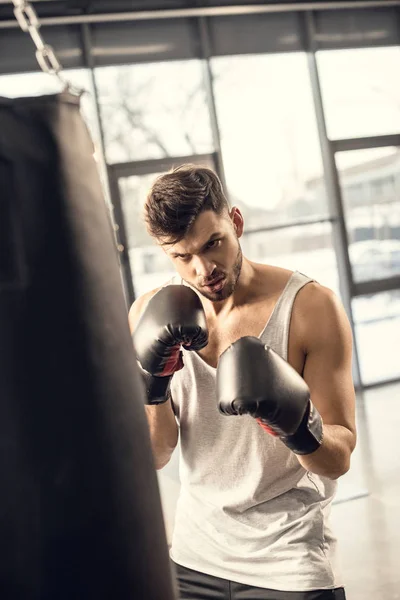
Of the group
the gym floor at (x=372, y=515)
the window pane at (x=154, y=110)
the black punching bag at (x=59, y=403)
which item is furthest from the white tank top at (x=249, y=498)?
the window pane at (x=154, y=110)

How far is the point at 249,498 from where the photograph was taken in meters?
1.40

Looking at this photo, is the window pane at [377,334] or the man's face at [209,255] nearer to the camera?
the man's face at [209,255]

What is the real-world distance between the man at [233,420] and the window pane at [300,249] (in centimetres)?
425

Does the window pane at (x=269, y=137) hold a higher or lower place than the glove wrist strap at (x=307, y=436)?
higher

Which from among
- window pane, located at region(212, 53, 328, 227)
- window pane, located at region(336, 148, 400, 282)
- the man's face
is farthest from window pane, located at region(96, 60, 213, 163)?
the man's face

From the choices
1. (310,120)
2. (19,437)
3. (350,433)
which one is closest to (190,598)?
(350,433)

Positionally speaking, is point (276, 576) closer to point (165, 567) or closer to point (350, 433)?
point (350, 433)

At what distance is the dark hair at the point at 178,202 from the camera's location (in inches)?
56.5

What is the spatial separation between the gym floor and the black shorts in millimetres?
1261

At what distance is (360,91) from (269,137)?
0.90 meters

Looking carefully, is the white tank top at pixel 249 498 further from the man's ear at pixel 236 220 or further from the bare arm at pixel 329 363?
the man's ear at pixel 236 220

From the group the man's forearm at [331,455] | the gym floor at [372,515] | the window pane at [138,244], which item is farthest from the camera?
the window pane at [138,244]

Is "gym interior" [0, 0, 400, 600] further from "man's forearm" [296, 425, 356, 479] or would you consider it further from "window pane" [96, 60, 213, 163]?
"man's forearm" [296, 425, 356, 479]

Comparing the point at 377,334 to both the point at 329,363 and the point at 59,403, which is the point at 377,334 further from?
the point at 59,403
